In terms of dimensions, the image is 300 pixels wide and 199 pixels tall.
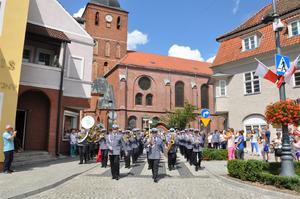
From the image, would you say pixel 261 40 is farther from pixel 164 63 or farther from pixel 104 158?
pixel 164 63

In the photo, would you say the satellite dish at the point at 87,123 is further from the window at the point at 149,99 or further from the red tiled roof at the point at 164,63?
the window at the point at 149,99

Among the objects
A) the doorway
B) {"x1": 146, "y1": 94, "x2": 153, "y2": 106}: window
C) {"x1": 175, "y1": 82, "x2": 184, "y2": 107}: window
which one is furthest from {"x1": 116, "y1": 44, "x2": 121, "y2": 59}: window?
the doorway

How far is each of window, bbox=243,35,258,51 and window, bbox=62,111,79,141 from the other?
14821mm

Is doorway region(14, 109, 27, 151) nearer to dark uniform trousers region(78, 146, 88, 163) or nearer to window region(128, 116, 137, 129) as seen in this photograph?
dark uniform trousers region(78, 146, 88, 163)

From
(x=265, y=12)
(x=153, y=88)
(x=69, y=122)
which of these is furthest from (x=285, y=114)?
(x=153, y=88)

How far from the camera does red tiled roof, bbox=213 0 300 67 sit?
2017 centimetres

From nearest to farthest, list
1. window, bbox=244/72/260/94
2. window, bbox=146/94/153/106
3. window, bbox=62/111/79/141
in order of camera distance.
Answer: window, bbox=62/111/79/141, window, bbox=244/72/260/94, window, bbox=146/94/153/106

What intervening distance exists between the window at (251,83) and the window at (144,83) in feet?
84.9

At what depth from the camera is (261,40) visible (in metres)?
21.7

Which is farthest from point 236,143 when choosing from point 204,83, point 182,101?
point 204,83

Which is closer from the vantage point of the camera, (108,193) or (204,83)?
(108,193)

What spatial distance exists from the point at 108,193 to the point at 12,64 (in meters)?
7.29

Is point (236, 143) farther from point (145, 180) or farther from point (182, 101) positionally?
point (182, 101)

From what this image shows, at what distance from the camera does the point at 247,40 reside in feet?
75.7
